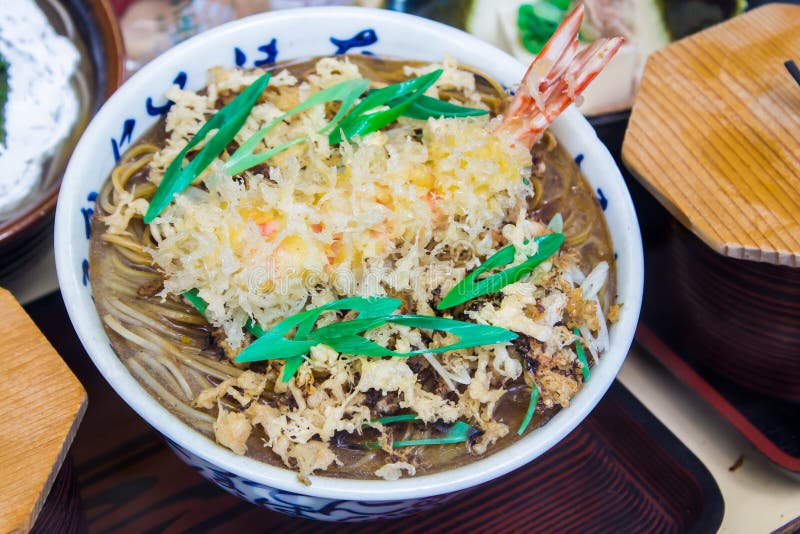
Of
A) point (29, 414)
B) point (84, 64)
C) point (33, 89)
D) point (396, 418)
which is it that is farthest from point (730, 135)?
point (33, 89)

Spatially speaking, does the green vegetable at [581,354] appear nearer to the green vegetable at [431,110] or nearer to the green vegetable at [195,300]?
the green vegetable at [431,110]

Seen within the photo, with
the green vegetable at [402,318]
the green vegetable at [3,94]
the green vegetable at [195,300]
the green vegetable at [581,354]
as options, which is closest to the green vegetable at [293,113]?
the green vegetable at [195,300]

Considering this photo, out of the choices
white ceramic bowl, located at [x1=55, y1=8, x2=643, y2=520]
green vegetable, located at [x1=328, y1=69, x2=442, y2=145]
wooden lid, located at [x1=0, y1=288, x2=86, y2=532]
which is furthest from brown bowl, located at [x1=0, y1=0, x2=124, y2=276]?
green vegetable, located at [x1=328, y1=69, x2=442, y2=145]

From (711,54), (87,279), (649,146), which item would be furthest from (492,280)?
(711,54)

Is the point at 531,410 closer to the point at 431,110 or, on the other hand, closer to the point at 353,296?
the point at 353,296

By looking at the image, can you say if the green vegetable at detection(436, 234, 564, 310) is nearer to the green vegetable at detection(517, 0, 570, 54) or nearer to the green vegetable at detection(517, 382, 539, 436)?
the green vegetable at detection(517, 382, 539, 436)

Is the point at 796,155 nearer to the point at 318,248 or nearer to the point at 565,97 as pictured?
the point at 565,97
